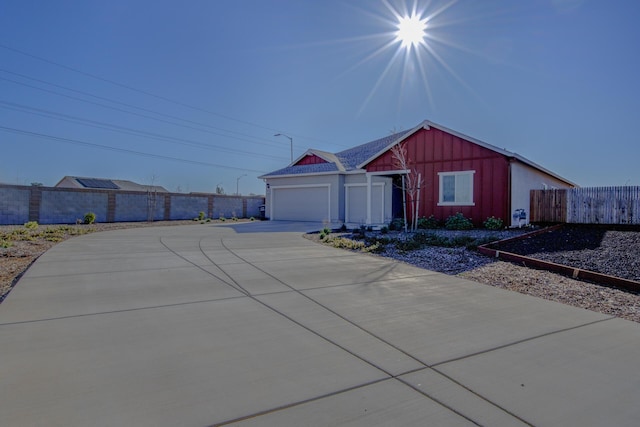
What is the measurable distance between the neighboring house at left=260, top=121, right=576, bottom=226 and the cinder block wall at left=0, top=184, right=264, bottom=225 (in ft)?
25.3


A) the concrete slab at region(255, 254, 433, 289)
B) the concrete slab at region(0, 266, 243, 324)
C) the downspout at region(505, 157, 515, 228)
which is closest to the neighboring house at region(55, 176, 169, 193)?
the downspout at region(505, 157, 515, 228)

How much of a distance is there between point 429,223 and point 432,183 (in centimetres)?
187

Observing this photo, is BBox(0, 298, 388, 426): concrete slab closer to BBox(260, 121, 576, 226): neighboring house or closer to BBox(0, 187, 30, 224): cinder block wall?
BBox(260, 121, 576, 226): neighboring house

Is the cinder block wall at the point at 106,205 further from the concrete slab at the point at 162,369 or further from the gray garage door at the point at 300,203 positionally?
the concrete slab at the point at 162,369

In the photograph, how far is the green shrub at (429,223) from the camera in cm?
1622

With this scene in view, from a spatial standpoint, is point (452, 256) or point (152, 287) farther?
point (452, 256)

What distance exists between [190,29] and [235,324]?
18.3 m

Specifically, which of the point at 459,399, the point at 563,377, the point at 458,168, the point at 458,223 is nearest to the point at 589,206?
the point at 458,223

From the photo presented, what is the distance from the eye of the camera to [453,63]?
14.0 meters

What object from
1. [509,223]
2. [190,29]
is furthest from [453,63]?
[190,29]

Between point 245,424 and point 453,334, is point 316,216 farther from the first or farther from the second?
point 245,424

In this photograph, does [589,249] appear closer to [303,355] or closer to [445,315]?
[445,315]

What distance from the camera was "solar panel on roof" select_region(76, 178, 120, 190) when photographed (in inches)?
1635

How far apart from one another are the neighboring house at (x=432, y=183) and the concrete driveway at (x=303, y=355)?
10.1m
